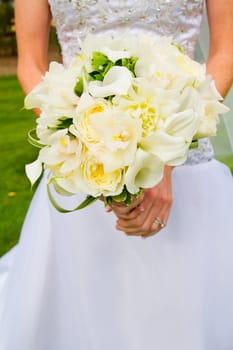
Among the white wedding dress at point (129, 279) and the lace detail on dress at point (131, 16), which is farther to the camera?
the white wedding dress at point (129, 279)

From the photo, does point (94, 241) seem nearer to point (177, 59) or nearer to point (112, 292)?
point (112, 292)

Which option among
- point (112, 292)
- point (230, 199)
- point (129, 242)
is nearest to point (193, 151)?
point (230, 199)

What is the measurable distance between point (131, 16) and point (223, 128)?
922 mm

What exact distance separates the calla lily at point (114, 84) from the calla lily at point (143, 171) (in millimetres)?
153

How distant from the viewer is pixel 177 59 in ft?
6.08

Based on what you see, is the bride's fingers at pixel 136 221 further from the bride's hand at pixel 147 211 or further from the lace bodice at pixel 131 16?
the lace bodice at pixel 131 16

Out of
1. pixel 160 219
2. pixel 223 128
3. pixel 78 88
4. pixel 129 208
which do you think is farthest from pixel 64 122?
pixel 223 128

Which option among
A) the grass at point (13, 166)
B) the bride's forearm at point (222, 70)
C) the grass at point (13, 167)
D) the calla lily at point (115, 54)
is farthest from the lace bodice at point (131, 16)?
the grass at point (13, 167)

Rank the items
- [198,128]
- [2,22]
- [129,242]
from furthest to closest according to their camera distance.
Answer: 1. [2,22]
2. [129,242]
3. [198,128]

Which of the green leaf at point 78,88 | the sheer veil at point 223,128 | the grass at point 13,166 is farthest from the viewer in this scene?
the grass at point 13,166

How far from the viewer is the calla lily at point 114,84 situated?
1.67 metres

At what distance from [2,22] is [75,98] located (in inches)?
577

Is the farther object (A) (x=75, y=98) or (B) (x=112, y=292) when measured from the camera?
(B) (x=112, y=292)

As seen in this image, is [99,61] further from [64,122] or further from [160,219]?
[160,219]
